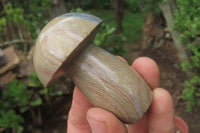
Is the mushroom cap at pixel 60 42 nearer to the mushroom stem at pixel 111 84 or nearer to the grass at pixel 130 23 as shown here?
the mushroom stem at pixel 111 84

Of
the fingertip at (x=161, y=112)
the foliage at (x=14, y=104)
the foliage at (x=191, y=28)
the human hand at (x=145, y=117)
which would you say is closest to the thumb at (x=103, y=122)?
the human hand at (x=145, y=117)

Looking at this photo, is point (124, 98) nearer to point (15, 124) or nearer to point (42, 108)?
point (15, 124)

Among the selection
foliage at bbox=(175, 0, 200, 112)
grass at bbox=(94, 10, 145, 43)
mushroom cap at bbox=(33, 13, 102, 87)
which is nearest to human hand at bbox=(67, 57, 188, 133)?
mushroom cap at bbox=(33, 13, 102, 87)

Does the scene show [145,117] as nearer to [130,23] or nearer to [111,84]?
[111,84]

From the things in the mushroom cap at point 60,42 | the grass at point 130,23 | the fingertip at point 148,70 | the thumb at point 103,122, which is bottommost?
the grass at point 130,23

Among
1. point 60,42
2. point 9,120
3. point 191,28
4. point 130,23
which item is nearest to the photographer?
point 60,42

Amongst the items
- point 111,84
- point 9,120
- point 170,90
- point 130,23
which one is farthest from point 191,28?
point 130,23
